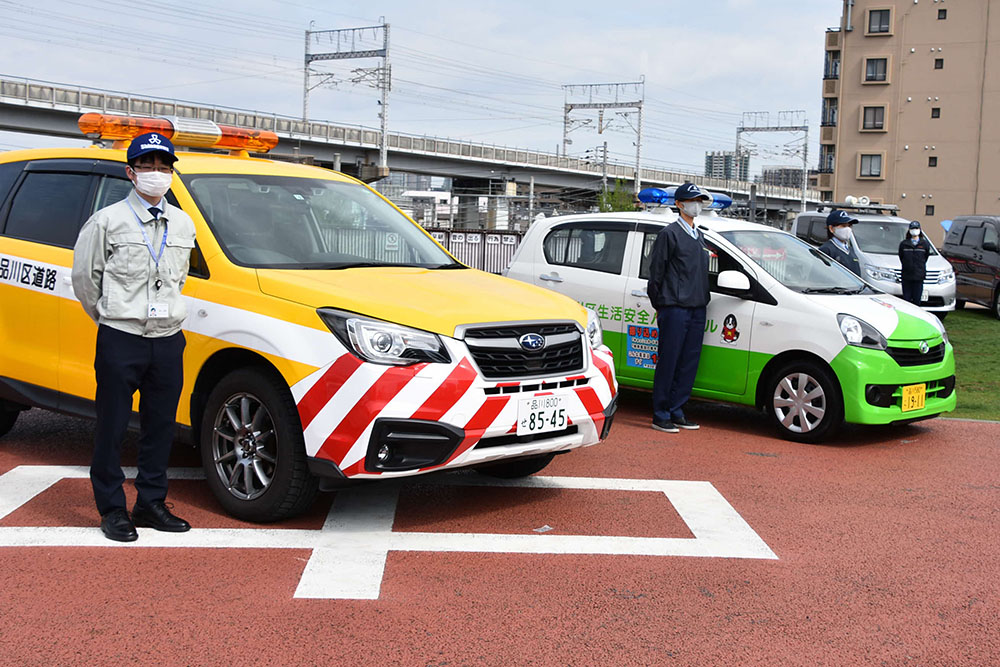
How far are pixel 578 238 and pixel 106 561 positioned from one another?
5807mm

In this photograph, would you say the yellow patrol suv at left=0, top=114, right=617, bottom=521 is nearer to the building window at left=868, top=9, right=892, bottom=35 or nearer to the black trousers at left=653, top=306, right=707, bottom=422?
the black trousers at left=653, top=306, right=707, bottom=422

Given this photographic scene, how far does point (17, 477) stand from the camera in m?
6.17

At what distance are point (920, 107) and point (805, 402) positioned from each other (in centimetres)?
6498

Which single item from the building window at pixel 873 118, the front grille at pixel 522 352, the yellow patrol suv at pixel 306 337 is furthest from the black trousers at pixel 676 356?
the building window at pixel 873 118

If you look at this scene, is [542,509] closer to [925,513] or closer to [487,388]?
[487,388]

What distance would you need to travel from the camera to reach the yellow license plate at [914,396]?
26.2 ft

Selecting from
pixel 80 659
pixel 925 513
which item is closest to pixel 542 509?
pixel 925 513

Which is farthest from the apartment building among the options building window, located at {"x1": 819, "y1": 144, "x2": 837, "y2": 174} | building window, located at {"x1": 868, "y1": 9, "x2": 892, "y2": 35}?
building window, located at {"x1": 819, "y1": 144, "x2": 837, "y2": 174}

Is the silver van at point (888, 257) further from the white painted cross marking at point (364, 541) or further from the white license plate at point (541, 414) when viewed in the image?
the white license plate at point (541, 414)

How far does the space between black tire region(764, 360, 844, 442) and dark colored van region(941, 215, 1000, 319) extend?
45.5ft

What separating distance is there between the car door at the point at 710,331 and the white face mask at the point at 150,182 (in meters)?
4.89

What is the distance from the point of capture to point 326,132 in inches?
2319

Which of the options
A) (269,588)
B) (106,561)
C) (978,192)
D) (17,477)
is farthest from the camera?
(978,192)

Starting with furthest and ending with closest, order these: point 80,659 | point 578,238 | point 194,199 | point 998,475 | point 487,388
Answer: point 578,238, point 998,475, point 194,199, point 487,388, point 80,659
